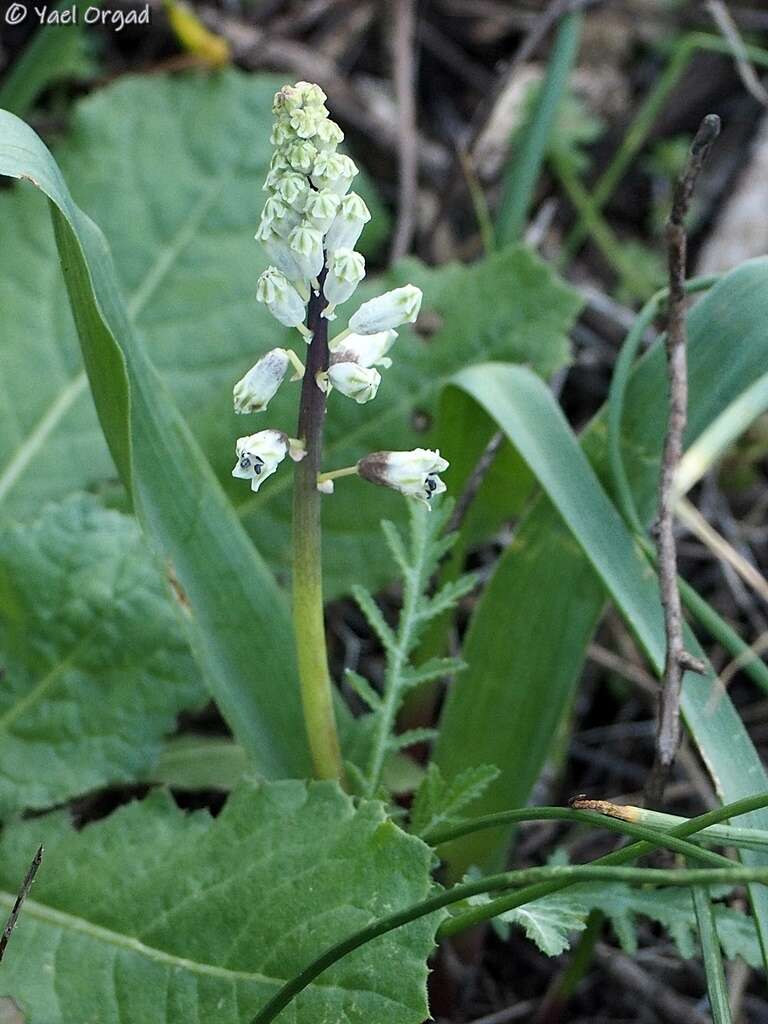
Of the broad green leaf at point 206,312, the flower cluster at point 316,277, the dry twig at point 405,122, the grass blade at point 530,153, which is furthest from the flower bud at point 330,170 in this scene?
the dry twig at point 405,122

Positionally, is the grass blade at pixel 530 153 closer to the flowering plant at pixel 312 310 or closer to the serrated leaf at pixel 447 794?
the flowering plant at pixel 312 310

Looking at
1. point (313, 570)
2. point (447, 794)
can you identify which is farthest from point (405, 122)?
point (447, 794)

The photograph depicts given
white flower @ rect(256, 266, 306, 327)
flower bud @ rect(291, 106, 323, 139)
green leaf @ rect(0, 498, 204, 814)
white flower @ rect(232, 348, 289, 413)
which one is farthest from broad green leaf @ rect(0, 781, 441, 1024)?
flower bud @ rect(291, 106, 323, 139)

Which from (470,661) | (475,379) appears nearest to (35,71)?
(475,379)

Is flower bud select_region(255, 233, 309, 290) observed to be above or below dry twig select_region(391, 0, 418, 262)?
below

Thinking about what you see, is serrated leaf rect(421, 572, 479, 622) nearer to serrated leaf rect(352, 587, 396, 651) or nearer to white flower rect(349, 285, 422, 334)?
serrated leaf rect(352, 587, 396, 651)

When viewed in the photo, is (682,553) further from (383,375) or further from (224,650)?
(224,650)
